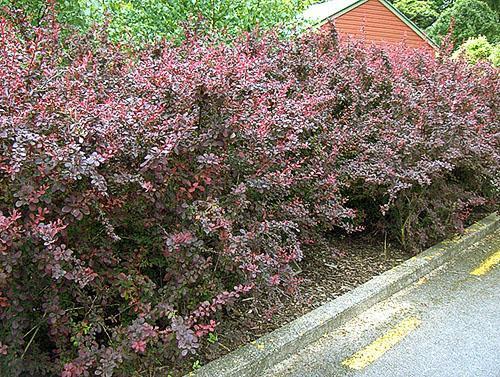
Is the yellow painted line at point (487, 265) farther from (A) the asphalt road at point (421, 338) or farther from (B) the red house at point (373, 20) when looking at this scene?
(B) the red house at point (373, 20)

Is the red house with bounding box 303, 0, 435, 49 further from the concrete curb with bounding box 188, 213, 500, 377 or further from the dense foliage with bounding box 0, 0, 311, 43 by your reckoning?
the concrete curb with bounding box 188, 213, 500, 377

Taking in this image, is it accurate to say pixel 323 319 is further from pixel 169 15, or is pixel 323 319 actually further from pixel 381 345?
pixel 169 15

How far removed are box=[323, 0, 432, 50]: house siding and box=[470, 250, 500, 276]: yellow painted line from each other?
56.2 ft

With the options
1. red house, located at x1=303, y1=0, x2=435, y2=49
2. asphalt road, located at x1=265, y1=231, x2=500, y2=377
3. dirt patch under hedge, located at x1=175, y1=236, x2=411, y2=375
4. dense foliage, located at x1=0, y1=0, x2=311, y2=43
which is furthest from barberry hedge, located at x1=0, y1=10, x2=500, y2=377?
red house, located at x1=303, y1=0, x2=435, y2=49

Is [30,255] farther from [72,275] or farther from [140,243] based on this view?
[140,243]

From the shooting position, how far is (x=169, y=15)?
7.14m

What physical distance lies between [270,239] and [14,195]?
1.56 metres

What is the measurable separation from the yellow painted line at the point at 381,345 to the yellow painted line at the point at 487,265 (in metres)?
1.21

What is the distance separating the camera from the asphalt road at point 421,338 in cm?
322

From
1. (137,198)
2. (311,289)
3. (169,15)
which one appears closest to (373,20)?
(169,15)

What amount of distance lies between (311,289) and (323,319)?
1.83 ft

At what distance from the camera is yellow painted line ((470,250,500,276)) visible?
4750 mm

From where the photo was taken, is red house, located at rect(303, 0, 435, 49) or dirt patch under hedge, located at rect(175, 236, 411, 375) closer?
dirt patch under hedge, located at rect(175, 236, 411, 375)

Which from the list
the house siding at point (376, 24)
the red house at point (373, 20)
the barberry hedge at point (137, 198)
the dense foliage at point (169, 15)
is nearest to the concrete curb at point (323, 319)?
the barberry hedge at point (137, 198)
